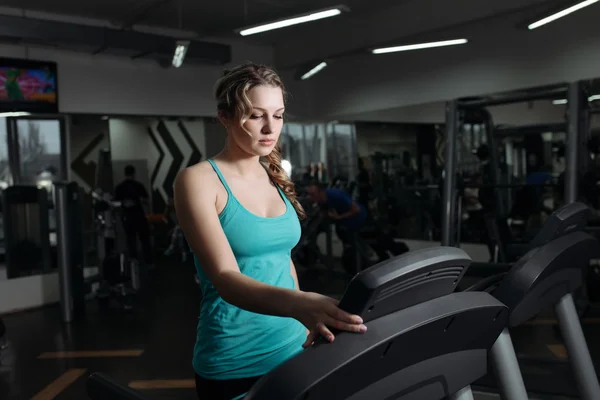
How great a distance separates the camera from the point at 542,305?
189cm

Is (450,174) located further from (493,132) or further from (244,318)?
(244,318)

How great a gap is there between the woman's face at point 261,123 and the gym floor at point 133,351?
242cm

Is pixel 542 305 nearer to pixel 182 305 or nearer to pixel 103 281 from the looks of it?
pixel 182 305

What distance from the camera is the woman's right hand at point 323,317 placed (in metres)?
0.83

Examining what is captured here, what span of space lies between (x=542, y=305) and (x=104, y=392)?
1.33 m

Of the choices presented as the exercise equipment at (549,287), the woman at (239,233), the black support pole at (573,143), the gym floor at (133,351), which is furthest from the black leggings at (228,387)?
the black support pole at (573,143)

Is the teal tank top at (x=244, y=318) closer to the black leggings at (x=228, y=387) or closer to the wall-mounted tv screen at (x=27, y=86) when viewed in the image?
the black leggings at (x=228, y=387)

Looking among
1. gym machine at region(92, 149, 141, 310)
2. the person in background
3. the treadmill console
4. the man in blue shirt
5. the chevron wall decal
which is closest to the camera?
the treadmill console

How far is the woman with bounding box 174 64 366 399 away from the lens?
45.6 inches

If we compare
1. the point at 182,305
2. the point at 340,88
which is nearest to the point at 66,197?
the point at 182,305

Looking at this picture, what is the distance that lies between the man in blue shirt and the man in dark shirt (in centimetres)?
223

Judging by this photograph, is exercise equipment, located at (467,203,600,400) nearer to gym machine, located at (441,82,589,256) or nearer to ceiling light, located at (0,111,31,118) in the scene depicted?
gym machine, located at (441,82,589,256)

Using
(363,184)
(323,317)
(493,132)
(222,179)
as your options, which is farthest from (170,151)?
(323,317)

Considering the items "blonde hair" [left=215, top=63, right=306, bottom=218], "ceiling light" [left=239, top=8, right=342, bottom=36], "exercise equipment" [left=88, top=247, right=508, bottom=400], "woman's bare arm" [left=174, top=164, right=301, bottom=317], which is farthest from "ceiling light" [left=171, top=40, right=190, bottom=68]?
"exercise equipment" [left=88, top=247, right=508, bottom=400]
